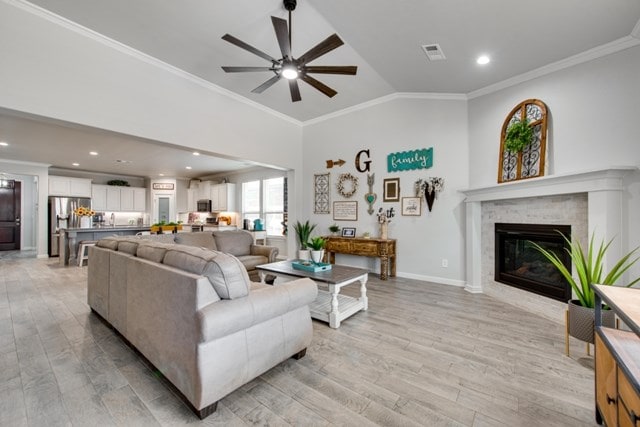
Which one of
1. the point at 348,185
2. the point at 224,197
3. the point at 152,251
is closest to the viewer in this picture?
the point at 152,251

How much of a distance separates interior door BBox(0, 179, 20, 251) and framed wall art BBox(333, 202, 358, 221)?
1031 cm

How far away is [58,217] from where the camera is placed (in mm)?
7680

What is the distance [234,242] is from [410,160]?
135 inches

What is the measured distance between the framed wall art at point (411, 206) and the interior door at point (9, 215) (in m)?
11.7

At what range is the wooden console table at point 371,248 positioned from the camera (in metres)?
4.69

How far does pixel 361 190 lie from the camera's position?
5.34 meters

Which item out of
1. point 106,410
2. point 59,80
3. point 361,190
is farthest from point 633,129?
point 59,80

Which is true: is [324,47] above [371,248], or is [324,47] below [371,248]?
above

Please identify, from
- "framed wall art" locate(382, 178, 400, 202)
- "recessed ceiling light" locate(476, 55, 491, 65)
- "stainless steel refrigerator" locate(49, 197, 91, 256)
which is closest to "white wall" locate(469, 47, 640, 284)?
"recessed ceiling light" locate(476, 55, 491, 65)

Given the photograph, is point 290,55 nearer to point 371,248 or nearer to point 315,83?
point 315,83

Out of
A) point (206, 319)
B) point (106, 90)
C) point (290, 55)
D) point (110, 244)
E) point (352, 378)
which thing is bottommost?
point (352, 378)

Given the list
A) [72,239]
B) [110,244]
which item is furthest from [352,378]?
[72,239]

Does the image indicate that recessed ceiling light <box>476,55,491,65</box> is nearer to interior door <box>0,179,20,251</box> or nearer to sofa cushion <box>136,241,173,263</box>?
sofa cushion <box>136,241,173,263</box>

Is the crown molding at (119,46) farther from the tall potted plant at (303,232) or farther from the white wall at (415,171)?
the tall potted plant at (303,232)
